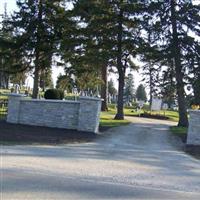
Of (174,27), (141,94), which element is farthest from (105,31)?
(141,94)

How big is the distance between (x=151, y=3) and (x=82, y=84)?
1543 cm

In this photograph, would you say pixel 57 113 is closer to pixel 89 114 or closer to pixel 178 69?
pixel 89 114

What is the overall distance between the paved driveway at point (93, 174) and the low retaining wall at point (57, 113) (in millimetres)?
6714

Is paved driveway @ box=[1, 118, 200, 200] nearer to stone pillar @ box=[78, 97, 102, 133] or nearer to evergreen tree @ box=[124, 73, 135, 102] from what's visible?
stone pillar @ box=[78, 97, 102, 133]

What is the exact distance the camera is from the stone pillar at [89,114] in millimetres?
25375

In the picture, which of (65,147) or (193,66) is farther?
(193,66)

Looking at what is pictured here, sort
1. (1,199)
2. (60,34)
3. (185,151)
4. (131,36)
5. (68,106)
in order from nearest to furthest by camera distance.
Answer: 1. (1,199)
2. (185,151)
3. (68,106)
4. (131,36)
5. (60,34)

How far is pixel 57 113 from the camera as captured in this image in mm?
26641

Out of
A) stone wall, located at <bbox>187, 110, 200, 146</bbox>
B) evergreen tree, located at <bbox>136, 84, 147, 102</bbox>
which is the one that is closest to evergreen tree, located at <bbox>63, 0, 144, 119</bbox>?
stone wall, located at <bbox>187, 110, 200, 146</bbox>

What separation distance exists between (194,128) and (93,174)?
12.4 metres

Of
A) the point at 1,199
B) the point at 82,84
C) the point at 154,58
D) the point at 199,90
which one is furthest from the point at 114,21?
the point at 1,199

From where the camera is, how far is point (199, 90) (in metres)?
36.0

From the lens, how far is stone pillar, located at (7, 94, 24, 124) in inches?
1085

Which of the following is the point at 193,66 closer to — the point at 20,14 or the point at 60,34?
the point at 60,34
